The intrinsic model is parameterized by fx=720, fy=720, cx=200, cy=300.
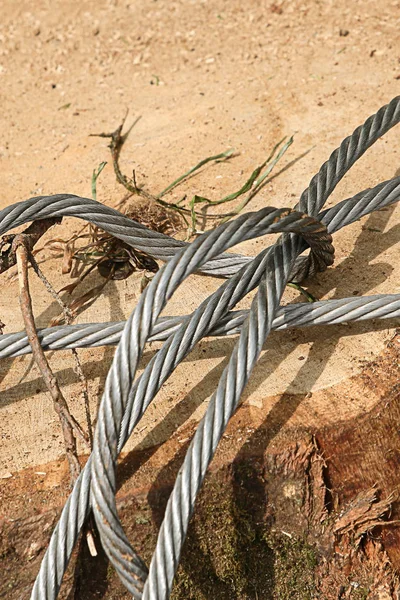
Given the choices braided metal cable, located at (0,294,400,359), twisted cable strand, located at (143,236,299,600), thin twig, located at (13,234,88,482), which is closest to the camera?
twisted cable strand, located at (143,236,299,600)

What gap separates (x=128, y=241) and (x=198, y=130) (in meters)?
0.70

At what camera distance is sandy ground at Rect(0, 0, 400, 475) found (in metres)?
1.28

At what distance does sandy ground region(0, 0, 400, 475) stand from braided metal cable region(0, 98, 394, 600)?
146 millimetres

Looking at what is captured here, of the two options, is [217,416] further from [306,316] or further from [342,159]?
[342,159]

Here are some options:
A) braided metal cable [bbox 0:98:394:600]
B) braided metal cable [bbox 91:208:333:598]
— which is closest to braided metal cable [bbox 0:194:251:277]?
braided metal cable [bbox 0:98:394:600]

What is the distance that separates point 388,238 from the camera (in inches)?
60.0

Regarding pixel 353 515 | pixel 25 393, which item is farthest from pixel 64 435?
pixel 353 515

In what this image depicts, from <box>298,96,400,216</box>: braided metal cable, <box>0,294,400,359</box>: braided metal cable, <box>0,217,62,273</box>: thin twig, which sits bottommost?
<box>0,294,400,359</box>: braided metal cable

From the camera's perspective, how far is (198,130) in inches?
76.6

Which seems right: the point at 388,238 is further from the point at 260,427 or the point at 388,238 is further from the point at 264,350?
the point at 260,427

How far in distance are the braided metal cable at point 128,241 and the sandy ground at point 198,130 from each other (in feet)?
0.48

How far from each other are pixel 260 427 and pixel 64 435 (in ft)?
1.07

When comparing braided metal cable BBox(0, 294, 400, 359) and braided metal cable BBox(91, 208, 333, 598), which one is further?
braided metal cable BBox(0, 294, 400, 359)

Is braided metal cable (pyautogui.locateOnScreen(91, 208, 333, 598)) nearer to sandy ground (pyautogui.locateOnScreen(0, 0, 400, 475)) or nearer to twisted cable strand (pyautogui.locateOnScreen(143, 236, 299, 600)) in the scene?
twisted cable strand (pyautogui.locateOnScreen(143, 236, 299, 600))
